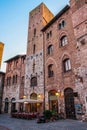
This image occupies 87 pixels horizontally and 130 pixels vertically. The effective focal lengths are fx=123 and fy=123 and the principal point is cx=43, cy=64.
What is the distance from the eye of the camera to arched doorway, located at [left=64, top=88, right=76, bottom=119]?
13.5 metres

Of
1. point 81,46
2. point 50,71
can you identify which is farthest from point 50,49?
point 81,46

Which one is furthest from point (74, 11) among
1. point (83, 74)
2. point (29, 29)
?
point (29, 29)

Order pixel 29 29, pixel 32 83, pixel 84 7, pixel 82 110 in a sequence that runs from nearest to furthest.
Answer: pixel 82 110 < pixel 84 7 < pixel 32 83 < pixel 29 29

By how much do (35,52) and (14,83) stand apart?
7.57m

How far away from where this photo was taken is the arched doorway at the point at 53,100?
15739mm

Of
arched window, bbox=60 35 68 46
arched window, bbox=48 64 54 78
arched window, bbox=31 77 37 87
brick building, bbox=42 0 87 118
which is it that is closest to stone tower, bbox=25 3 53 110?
arched window, bbox=31 77 37 87

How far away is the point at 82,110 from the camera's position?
39.9 ft

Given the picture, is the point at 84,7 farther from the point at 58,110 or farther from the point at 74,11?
the point at 58,110

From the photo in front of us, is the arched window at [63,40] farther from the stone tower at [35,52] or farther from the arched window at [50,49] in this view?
the stone tower at [35,52]

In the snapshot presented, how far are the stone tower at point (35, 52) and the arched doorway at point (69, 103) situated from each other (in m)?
4.45

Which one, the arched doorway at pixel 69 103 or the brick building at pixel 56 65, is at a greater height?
the brick building at pixel 56 65

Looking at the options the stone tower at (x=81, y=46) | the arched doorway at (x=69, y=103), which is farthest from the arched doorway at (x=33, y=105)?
the stone tower at (x=81, y=46)

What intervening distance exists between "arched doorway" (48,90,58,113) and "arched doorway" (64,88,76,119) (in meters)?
1.76

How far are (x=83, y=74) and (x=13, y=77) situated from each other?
15.7 metres
